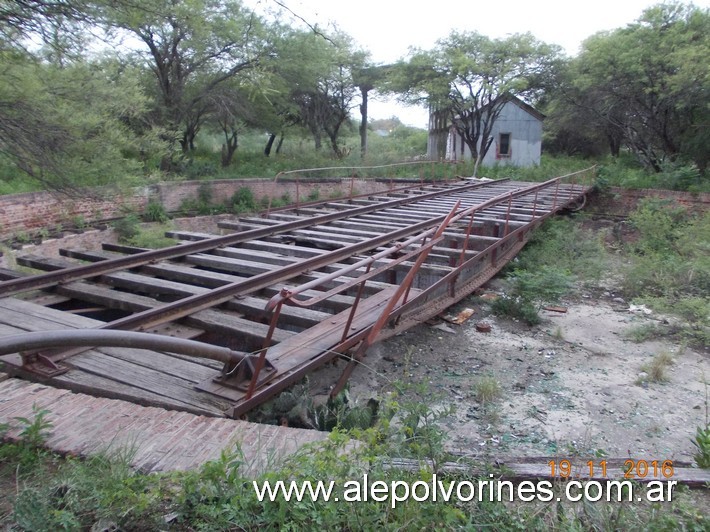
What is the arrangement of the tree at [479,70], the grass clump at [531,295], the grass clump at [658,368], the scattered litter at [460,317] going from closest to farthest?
the grass clump at [658,368] → the scattered litter at [460,317] → the grass clump at [531,295] → the tree at [479,70]

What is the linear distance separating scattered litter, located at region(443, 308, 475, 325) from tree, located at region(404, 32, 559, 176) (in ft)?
52.7

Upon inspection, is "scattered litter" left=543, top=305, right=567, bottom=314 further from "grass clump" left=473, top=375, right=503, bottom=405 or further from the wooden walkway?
the wooden walkway

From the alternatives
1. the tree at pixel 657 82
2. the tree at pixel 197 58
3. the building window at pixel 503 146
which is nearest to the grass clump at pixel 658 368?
the tree at pixel 657 82

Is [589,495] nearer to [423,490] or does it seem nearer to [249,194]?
[423,490]

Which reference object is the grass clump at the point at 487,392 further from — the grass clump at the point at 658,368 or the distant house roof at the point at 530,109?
the distant house roof at the point at 530,109

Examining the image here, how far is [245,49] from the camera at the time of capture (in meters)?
19.2

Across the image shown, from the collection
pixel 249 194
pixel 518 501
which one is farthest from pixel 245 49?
pixel 518 501

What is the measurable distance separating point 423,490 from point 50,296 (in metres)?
4.54

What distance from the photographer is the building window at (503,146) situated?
3025 centimetres

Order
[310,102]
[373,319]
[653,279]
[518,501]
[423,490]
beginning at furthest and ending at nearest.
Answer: [310,102], [653,279], [373,319], [518,501], [423,490]

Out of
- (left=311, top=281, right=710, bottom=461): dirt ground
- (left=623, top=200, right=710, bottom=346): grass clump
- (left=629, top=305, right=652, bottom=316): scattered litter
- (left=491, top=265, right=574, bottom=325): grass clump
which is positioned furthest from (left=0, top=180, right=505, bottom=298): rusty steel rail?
(left=623, top=200, right=710, bottom=346): grass clump

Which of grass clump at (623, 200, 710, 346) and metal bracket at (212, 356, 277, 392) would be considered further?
grass clump at (623, 200, 710, 346)

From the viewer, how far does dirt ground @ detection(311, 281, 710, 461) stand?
4938 millimetres
